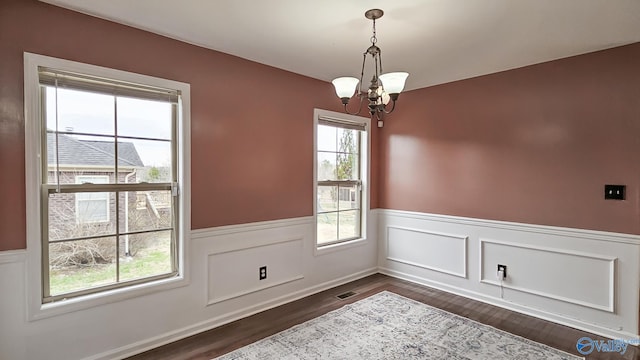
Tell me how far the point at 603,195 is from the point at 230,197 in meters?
3.29

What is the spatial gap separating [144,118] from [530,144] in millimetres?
3525

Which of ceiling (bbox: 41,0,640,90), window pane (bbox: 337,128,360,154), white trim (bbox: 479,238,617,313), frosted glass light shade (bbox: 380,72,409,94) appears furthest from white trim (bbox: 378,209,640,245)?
frosted glass light shade (bbox: 380,72,409,94)

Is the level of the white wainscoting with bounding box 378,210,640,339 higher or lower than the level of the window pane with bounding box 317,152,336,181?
lower

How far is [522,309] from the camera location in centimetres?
315

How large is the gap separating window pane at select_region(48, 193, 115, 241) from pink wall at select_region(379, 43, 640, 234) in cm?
326

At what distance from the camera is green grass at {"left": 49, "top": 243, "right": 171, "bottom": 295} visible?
2156mm

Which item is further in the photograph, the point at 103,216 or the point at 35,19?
the point at 103,216

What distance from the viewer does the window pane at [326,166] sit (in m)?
3.76

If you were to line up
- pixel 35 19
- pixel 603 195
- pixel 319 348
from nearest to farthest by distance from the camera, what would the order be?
pixel 35 19
pixel 319 348
pixel 603 195

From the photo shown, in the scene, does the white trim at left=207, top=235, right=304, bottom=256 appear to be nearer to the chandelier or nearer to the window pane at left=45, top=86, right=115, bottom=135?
the window pane at left=45, top=86, right=115, bottom=135

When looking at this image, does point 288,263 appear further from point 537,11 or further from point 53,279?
point 537,11

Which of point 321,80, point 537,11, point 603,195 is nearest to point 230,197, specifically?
point 321,80

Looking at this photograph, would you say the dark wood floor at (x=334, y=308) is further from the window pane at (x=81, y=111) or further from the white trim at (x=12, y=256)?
the window pane at (x=81, y=111)

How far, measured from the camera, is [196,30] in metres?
2.42
